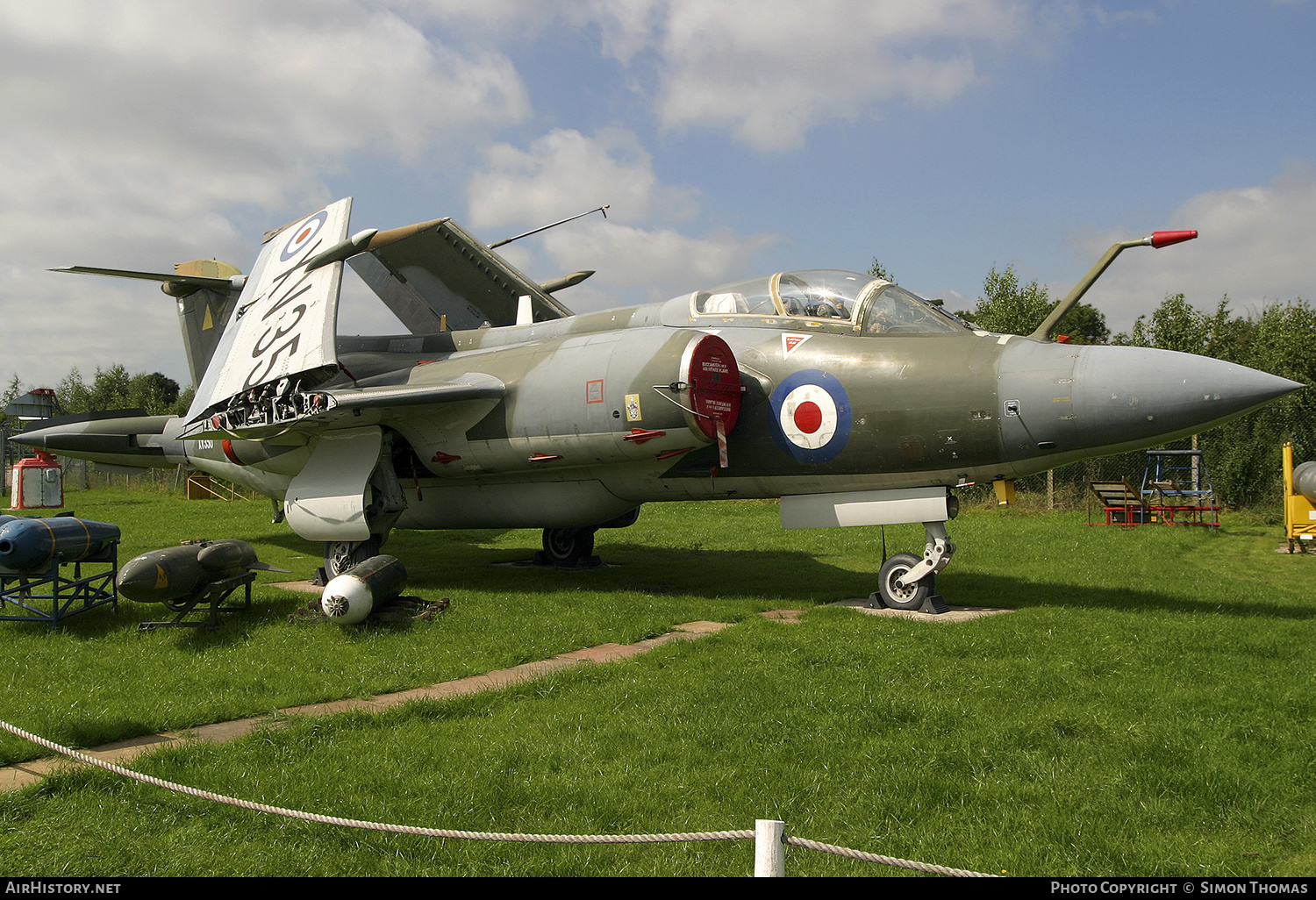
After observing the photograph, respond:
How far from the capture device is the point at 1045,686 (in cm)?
595

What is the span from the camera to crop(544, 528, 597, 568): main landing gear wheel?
1338 cm

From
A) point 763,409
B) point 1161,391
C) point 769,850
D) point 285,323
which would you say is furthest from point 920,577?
point 285,323

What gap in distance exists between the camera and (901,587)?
9094 millimetres

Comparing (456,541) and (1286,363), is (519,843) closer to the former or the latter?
(456,541)

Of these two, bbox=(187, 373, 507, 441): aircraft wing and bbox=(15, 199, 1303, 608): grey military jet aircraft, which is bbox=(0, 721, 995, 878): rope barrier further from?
bbox=(15, 199, 1303, 608): grey military jet aircraft

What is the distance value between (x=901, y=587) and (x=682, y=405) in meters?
3.08

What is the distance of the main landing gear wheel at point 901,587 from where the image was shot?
8906 millimetres

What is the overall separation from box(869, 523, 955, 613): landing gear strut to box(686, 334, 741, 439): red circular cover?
93.6 inches

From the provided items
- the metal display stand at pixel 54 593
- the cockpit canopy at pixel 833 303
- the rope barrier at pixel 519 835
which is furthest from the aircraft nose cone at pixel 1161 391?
the metal display stand at pixel 54 593

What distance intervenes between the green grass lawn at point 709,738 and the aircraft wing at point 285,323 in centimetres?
262

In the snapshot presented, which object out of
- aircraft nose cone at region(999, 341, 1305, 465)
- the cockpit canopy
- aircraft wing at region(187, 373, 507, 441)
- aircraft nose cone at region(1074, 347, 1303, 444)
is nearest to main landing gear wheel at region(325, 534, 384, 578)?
aircraft wing at region(187, 373, 507, 441)

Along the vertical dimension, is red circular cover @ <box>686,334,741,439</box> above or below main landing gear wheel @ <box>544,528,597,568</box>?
above

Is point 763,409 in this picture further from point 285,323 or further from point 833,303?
point 285,323

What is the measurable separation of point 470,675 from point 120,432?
37.3 ft
